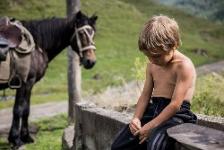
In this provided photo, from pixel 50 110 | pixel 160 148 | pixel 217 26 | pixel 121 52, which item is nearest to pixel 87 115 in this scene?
pixel 160 148

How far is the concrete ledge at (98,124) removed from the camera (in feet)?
19.1

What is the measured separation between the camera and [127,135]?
14.9ft

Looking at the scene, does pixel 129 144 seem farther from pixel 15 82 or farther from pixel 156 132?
pixel 15 82

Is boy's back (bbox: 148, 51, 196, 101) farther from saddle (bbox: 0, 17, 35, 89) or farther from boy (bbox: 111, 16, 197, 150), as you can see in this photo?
saddle (bbox: 0, 17, 35, 89)

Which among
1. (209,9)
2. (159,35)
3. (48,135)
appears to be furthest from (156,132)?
(209,9)

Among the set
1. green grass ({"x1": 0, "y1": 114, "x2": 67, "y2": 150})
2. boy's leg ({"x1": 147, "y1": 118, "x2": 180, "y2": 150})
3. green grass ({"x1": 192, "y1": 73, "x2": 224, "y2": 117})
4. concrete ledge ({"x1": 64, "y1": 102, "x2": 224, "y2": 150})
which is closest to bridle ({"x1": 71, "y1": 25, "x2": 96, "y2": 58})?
green grass ({"x1": 0, "y1": 114, "x2": 67, "y2": 150})

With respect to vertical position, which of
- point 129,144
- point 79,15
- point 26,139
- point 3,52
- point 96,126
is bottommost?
point 26,139

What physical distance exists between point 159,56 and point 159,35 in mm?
222

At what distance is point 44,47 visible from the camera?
10828 mm

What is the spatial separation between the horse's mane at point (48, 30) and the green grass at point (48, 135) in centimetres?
170

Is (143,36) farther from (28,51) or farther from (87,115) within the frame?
(28,51)

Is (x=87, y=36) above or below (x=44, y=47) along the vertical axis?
above

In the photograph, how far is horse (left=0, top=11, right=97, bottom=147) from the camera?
1045cm

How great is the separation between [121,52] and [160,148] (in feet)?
118
